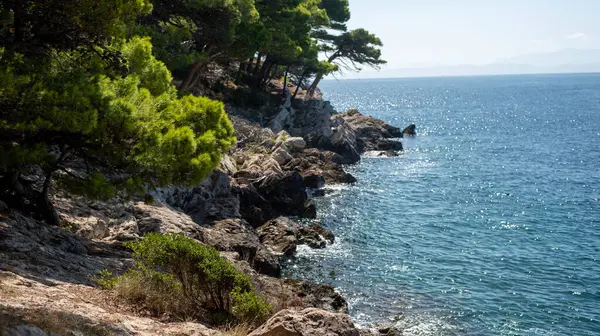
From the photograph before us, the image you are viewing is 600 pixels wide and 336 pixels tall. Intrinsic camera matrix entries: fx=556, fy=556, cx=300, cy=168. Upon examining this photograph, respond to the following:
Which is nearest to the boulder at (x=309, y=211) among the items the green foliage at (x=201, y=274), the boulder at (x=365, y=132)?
the green foliage at (x=201, y=274)

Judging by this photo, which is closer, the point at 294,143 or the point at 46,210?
the point at 46,210

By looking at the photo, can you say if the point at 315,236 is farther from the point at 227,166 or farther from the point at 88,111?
the point at 88,111

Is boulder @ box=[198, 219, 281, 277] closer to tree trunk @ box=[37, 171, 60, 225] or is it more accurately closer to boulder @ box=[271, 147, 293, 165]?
tree trunk @ box=[37, 171, 60, 225]

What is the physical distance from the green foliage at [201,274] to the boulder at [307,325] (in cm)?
180

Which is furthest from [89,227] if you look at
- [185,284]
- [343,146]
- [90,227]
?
[343,146]

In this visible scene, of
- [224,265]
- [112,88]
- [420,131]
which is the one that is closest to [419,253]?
[224,265]

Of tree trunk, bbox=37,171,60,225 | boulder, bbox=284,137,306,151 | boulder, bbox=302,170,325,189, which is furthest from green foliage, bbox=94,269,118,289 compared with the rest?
boulder, bbox=284,137,306,151

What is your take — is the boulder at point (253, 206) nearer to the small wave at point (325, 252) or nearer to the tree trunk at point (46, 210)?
the small wave at point (325, 252)

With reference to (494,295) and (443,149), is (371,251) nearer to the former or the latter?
(494,295)

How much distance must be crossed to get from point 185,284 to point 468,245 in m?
21.2

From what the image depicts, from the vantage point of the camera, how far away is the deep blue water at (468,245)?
859 inches

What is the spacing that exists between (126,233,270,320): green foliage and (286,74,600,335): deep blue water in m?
8.68

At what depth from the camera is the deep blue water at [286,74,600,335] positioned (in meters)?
21.8

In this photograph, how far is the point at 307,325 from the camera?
1080 cm
